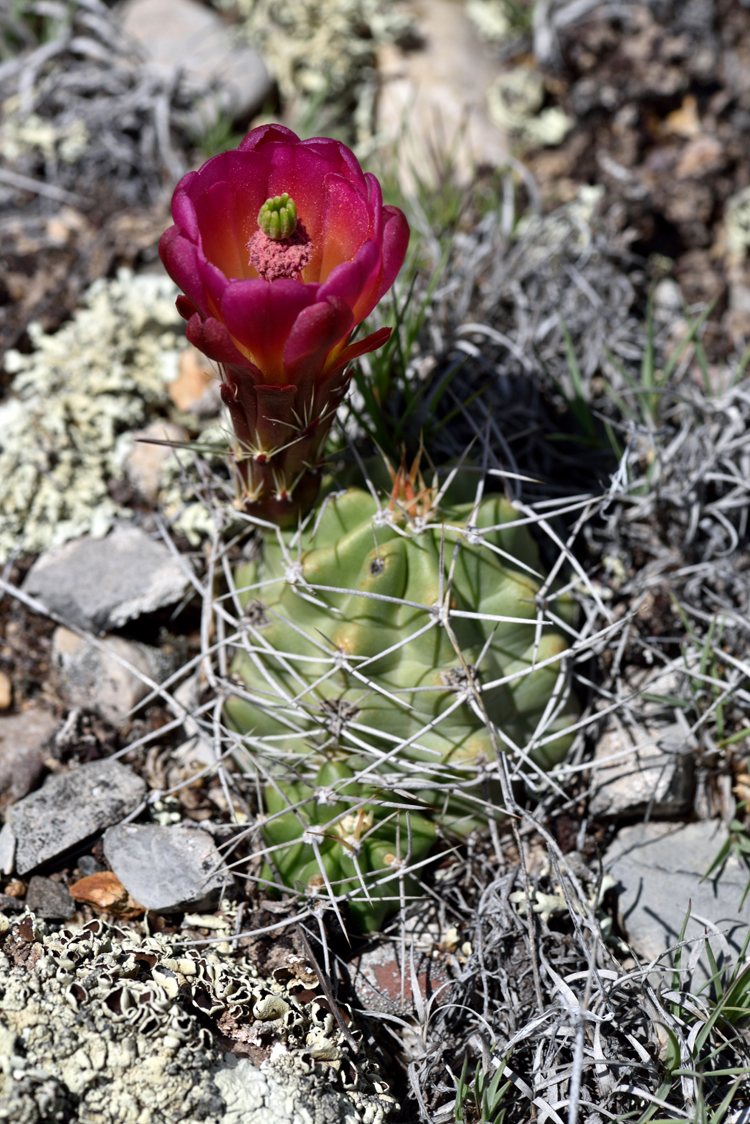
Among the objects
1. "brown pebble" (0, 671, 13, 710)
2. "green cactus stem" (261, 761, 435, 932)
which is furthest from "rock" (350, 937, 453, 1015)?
"brown pebble" (0, 671, 13, 710)

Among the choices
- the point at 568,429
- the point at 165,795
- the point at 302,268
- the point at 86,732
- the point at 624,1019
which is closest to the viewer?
the point at 302,268

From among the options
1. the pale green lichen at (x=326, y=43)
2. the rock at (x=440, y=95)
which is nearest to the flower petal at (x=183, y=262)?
the rock at (x=440, y=95)

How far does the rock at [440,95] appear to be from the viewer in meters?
3.66

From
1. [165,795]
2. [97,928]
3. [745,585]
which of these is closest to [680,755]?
[745,585]

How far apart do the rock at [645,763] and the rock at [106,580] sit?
49.2 inches

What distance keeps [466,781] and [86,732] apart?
3.43 ft

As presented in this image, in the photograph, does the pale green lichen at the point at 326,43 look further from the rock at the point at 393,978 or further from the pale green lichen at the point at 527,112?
the rock at the point at 393,978

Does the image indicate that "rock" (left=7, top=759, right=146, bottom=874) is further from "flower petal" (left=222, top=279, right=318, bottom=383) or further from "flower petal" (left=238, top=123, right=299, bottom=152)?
"flower petal" (left=238, top=123, right=299, bottom=152)

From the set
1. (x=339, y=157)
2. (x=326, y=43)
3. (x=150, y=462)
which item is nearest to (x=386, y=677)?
(x=339, y=157)

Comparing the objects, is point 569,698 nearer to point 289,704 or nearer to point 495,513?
point 495,513

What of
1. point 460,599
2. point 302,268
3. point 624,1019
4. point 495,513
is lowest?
point 624,1019

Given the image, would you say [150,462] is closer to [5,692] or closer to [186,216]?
[5,692]

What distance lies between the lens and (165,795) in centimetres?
224

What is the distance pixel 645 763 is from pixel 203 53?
11.1 feet
